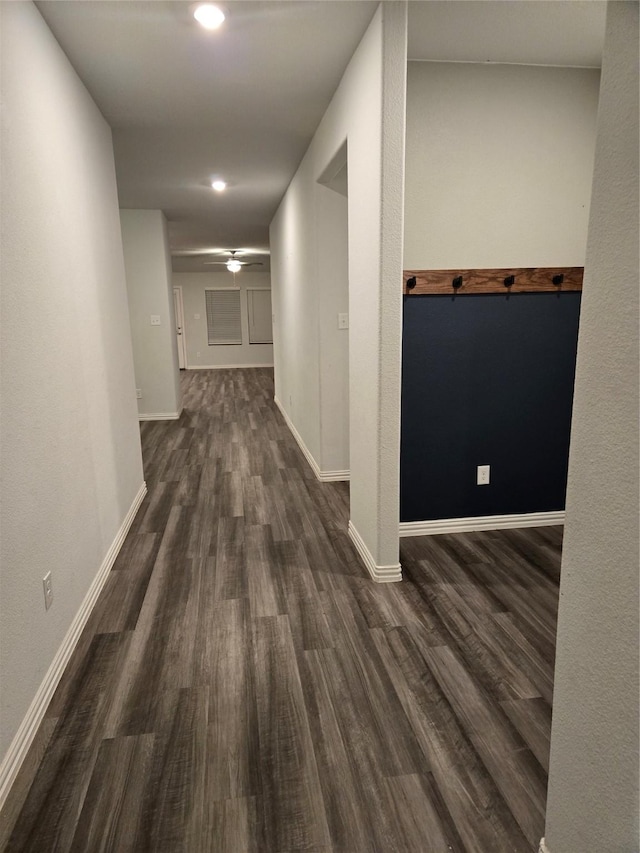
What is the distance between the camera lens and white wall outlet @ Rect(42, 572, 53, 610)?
185 cm

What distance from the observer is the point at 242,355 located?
12.7 meters

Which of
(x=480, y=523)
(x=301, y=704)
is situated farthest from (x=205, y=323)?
(x=301, y=704)

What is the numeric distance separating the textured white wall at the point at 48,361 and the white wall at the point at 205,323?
931 cm

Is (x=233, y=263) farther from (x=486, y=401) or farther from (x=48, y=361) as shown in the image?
(x=48, y=361)

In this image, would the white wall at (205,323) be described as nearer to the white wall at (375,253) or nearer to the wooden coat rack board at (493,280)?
the white wall at (375,253)

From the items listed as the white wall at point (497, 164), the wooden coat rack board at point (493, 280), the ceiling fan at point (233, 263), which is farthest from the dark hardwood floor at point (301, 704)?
the ceiling fan at point (233, 263)

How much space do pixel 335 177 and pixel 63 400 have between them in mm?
2400

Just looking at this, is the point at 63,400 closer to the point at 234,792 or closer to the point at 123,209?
the point at 234,792

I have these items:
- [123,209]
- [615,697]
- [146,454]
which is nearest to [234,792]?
[615,697]

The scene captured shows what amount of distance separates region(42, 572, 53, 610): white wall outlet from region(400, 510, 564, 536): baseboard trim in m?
1.85

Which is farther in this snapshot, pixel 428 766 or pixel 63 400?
pixel 63 400

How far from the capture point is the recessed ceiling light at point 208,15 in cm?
206

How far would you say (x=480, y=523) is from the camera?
3164 mm

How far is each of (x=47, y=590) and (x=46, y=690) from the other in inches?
12.8
